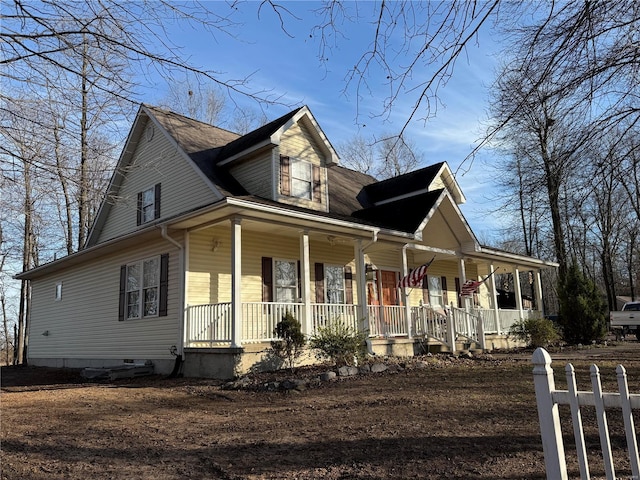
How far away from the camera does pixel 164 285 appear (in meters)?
12.3

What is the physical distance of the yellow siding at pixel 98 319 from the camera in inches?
483

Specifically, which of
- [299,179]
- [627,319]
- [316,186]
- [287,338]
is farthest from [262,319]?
[627,319]

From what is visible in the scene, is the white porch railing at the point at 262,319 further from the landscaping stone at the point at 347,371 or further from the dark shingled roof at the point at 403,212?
the dark shingled roof at the point at 403,212

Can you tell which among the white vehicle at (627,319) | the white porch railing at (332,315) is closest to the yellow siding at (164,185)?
the white porch railing at (332,315)

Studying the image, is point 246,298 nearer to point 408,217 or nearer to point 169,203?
point 169,203

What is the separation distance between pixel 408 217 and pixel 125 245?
8309 millimetres

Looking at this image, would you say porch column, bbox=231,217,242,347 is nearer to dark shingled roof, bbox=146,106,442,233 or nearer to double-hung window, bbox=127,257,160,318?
dark shingled roof, bbox=146,106,442,233

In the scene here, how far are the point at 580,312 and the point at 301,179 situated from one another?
1088 cm

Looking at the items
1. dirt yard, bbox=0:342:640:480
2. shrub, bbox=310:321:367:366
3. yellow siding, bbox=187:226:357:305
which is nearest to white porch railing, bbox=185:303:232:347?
yellow siding, bbox=187:226:357:305

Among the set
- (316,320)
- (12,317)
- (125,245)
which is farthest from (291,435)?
(12,317)

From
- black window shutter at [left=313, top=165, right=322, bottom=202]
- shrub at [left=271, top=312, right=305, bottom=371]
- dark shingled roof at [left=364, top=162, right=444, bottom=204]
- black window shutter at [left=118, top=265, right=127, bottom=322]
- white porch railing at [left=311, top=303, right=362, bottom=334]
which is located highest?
dark shingled roof at [left=364, top=162, right=444, bottom=204]

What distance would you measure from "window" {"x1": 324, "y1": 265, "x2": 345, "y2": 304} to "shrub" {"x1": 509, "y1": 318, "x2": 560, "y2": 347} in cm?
638

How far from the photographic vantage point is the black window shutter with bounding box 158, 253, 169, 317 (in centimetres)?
1227

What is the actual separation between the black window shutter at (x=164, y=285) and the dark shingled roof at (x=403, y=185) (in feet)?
27.5
